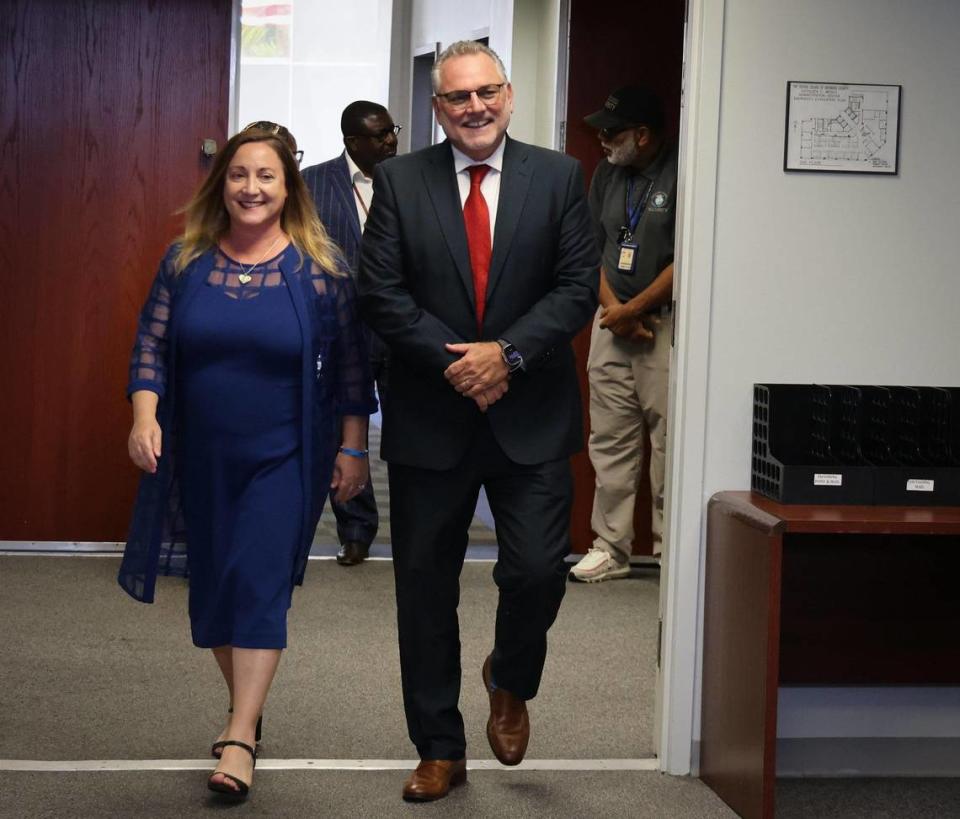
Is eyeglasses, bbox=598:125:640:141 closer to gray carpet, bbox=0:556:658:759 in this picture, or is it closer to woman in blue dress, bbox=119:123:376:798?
gray carpet, bbox=0:556:658:759

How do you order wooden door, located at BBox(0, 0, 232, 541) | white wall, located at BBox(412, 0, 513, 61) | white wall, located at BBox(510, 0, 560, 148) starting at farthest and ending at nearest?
white wall, located at BBox(412, 0, 513, 61) < white wall, located at BBox(510, 0, 560, 148) < wooden door, located at BBox(0, 0, 232, 541)

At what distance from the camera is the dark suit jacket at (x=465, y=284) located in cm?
285

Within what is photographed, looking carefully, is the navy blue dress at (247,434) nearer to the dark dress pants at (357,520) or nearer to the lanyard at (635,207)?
the lanyard at (635,207)

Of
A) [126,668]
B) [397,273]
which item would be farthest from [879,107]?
[126,668]

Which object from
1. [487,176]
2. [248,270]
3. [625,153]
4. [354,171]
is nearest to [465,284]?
[487,176]

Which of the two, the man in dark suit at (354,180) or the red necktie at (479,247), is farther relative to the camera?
the man in dark suit at (354,180)

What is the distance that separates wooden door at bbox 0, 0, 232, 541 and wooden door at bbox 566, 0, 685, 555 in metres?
1.34

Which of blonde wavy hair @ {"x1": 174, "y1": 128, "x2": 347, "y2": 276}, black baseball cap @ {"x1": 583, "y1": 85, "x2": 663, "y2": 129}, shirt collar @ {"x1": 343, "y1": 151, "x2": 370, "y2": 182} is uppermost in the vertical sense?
black baseball cap @ {"x1": 583, "y1": 85, "x2": 663, "y2": 129}

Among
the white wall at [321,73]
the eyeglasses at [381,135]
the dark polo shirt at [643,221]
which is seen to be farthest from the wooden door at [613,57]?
the white wall at [321,73]

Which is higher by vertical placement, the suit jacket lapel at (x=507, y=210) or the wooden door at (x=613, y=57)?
the wooden door at (x=613, y=57)

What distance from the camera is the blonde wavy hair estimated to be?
3.06 metres

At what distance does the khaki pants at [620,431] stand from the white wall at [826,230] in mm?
1938

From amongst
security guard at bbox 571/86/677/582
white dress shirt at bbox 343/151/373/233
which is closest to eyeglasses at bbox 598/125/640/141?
security guard at bbox 571/86/677/582

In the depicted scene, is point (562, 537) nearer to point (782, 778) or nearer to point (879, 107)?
point (782, 778)
